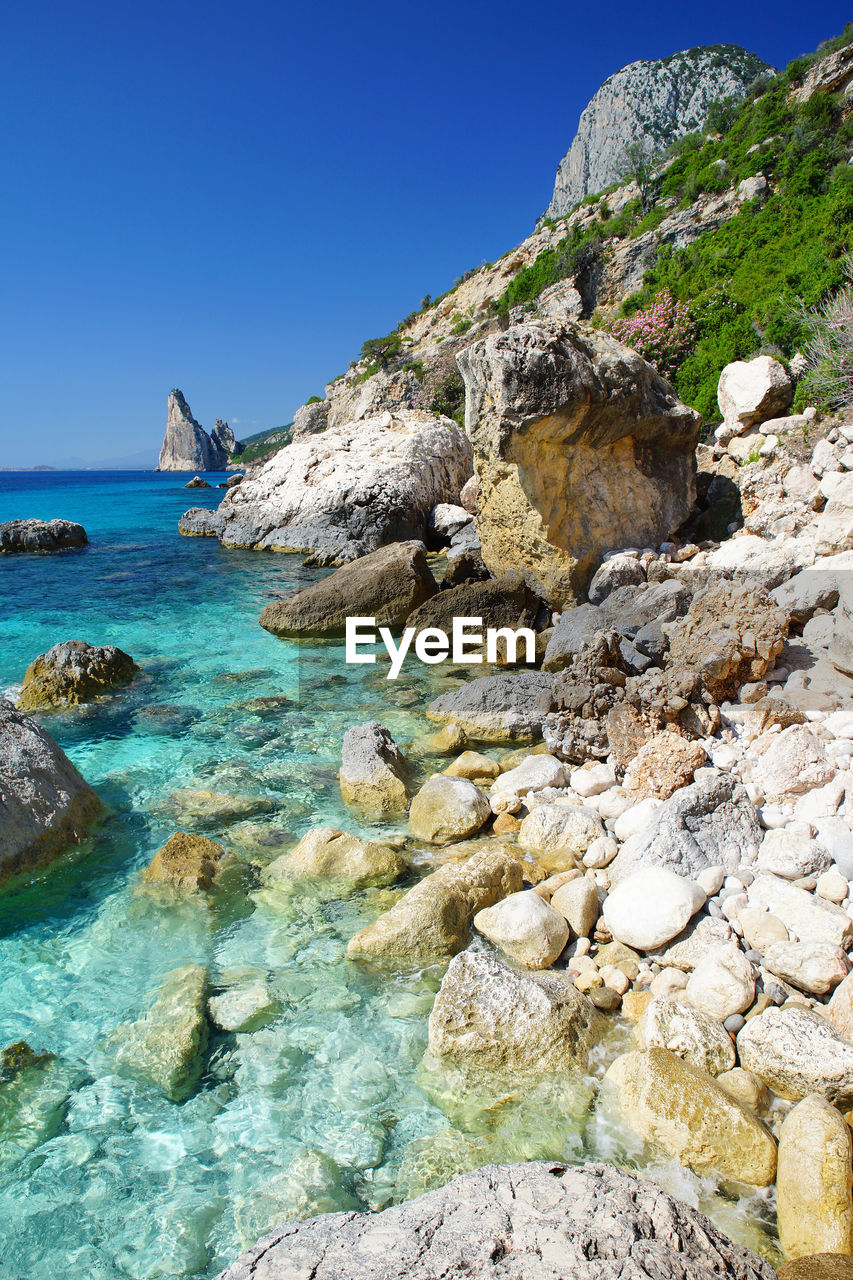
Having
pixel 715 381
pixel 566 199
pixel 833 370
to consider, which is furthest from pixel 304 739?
pixel 566 199

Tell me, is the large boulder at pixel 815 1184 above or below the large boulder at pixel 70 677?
below

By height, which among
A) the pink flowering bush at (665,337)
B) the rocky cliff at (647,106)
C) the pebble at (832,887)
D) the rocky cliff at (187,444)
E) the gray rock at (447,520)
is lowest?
the pebble at (832,887)

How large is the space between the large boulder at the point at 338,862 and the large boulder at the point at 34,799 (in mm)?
1936

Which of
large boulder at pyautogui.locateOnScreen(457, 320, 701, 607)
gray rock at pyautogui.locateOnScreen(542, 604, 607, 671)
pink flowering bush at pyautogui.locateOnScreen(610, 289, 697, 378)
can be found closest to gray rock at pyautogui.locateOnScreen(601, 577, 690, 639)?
gray rock at pyautogui.locateOnScreen(542, 604, 607, 671)

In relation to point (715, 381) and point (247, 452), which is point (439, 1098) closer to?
point (715, 381)

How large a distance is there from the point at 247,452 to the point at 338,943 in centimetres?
15183

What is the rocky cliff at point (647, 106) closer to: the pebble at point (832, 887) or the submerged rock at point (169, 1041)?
the pebble at point (832, 887)

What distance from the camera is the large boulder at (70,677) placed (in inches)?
383

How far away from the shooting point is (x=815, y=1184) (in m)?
2.88

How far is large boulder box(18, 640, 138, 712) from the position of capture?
9.73m

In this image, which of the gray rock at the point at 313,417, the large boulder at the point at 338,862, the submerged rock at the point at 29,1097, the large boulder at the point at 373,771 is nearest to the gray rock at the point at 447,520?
the large boulder at the point at 373,771

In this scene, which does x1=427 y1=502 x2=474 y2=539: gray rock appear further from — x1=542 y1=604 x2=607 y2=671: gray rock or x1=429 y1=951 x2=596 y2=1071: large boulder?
x1=429 y1=951 x2=596 y2=1071: large boulder

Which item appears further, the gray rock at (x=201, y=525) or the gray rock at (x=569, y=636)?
the gray rock at (x=201, y=525)

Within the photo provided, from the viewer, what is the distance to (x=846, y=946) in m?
4.08
